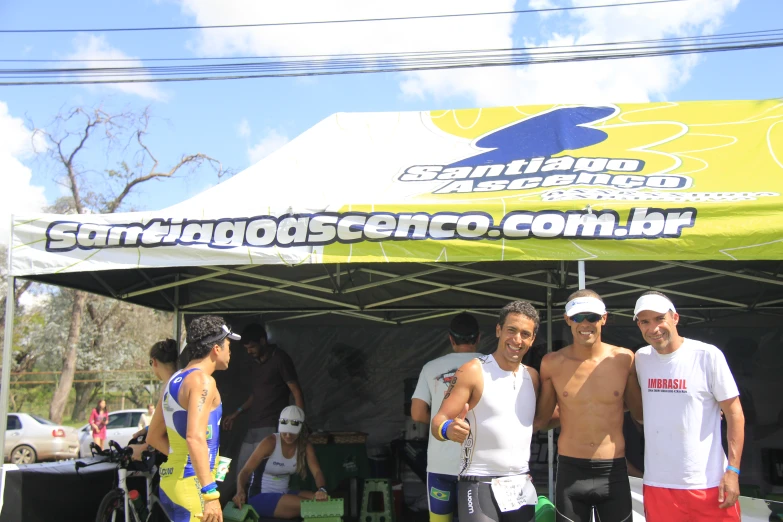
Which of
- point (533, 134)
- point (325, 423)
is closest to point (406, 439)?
point (325, 423)

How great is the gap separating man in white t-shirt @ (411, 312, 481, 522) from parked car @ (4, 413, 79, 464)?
1330cm

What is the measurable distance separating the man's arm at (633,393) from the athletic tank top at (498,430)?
0.58 meters

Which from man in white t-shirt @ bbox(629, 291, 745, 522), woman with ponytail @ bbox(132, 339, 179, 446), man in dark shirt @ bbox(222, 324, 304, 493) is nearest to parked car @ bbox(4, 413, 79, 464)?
man in dark shirt @ bbox(222, 324, 304, 493)

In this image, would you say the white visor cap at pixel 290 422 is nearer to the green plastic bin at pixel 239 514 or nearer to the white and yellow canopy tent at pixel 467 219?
the green plastic bin at pixel 239 514

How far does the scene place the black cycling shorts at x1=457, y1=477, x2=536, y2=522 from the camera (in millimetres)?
3277

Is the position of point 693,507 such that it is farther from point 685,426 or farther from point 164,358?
point 164,358

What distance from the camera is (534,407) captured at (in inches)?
136

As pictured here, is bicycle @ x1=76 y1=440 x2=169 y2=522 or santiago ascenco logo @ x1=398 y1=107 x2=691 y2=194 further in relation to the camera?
santiago ascenco logo @ x1=398 y1=107 x2=691 y2=194

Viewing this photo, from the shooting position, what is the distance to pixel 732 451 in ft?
10.6

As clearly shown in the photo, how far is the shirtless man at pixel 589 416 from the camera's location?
3373 millimetres

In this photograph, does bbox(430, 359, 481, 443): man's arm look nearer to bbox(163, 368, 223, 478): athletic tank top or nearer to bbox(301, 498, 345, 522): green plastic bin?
bbox(163, 368, 223, 478): athletic tank top

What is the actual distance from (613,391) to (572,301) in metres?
0.48

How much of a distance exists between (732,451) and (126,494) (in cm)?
382

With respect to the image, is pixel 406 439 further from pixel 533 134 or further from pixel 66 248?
pixel 66 248
